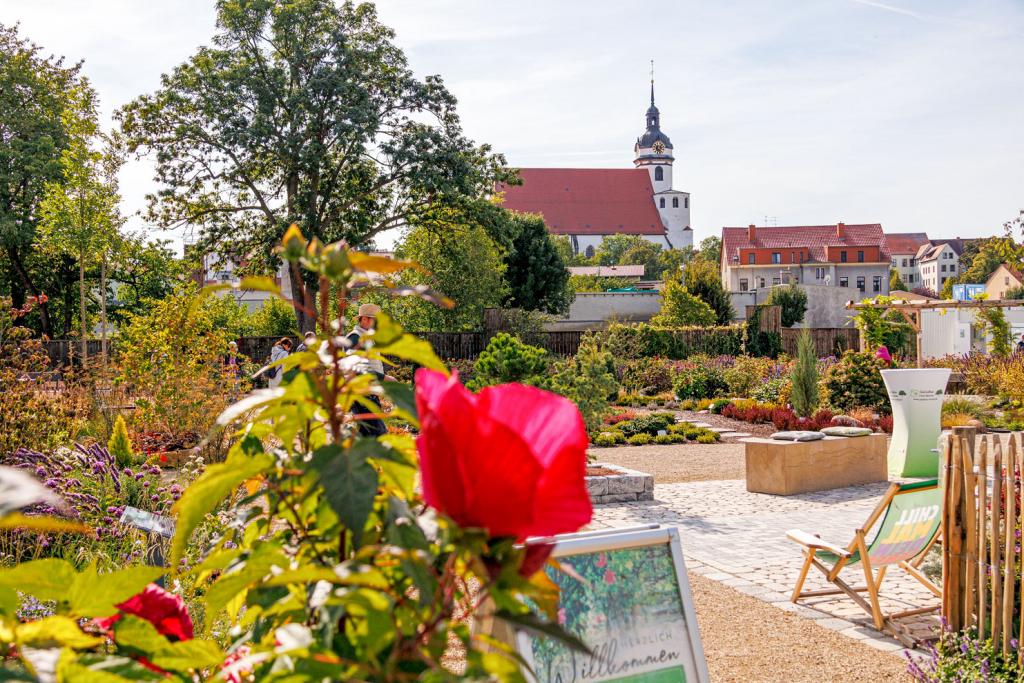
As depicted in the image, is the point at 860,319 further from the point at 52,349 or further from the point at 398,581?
the point at 52,349

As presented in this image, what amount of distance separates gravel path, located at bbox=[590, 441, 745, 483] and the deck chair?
5.45m

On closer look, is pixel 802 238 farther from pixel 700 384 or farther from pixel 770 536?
pixel 770 536

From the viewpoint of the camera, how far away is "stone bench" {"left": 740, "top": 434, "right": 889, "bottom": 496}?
10273mm

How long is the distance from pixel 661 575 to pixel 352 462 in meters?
2.44

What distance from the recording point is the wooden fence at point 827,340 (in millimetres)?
32688

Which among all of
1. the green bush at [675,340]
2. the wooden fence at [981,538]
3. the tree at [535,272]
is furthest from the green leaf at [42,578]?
the tree at [535,272]

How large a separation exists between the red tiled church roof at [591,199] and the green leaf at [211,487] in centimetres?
9370

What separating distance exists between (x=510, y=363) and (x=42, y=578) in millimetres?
10553

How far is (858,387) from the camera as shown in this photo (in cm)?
1805

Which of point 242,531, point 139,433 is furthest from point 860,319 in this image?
point 242,531

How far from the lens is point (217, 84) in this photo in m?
27.9

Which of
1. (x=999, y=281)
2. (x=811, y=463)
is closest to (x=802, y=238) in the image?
(x=999, y=281)

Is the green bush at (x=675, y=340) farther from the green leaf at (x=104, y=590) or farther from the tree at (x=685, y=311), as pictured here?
the green leaf at (x=104, y=590)

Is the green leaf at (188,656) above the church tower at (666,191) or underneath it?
underneath
